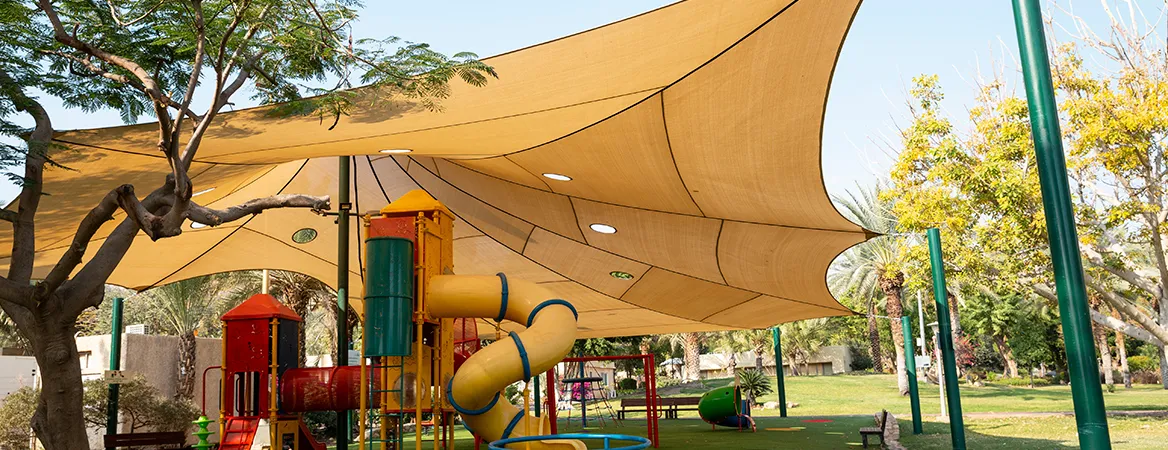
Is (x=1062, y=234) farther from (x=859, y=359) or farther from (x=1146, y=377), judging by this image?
(x=859, y=359)

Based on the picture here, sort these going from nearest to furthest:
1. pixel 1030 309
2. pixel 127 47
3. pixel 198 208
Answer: pixel 127 47, pixel 198 208, pixel 1030 309

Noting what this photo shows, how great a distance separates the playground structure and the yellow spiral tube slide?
11 mm

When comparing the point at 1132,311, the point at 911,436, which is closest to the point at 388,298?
the point at 911,436

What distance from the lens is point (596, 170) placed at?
10.2m

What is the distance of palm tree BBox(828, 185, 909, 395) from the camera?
34.4 meters

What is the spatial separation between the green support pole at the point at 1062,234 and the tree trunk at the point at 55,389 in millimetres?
8734

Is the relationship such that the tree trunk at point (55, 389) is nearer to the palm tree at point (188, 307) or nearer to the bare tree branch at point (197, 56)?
the bare tree branch at point (197, 56)

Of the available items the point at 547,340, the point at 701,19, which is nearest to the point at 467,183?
the point at 547,340

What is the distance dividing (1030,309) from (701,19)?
155ft

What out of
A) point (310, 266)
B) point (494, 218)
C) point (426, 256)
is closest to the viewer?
point (426, 256)

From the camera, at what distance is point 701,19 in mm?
6500

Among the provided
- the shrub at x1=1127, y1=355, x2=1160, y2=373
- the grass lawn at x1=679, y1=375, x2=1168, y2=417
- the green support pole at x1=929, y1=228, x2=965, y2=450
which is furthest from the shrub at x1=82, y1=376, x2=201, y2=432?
the shrub at x1=1127, y1=355, x2=1160, y2=373

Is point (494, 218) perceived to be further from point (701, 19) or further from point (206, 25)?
point (701, 19)

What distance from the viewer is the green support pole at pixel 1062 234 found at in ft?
15.9
